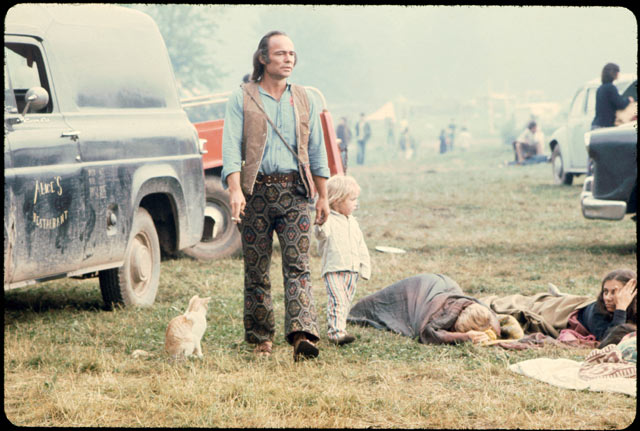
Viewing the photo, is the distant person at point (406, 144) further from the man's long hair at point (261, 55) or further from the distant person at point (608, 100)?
the man's long hair at point (261, 55)

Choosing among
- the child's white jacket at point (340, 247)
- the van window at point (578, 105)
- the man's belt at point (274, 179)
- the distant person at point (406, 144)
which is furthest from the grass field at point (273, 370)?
the distant person at point (406, 144)

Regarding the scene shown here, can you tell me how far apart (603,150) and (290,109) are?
15.6 feet

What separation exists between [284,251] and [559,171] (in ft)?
48.5

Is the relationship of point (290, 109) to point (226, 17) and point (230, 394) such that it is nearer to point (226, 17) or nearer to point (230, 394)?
point (230, 394)

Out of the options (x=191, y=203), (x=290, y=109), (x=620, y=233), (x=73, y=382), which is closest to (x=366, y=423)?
(x=73, y=382)

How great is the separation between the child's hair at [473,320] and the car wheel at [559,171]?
1310 cm

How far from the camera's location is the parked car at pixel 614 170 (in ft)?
27.9

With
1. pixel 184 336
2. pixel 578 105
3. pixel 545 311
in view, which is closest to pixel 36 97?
pixel 184 336

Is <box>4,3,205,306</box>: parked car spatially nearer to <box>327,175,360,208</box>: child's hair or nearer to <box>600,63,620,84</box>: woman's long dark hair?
<box>327,175,360,208</box>: child's hair

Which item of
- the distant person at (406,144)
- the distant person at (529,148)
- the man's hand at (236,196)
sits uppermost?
the man's hand at (236,196)

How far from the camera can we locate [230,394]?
4.18 m

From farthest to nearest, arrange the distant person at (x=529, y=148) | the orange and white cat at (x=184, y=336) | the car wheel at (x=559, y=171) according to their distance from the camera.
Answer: the distant person at (x=529, y=148) < the car wheel at (x=559, y=171) < the orange and white cat at (x=184, y=336)

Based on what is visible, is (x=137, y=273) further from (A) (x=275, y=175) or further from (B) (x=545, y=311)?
(B) (x=545, y=311)

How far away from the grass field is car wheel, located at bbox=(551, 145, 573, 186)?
352 inches
